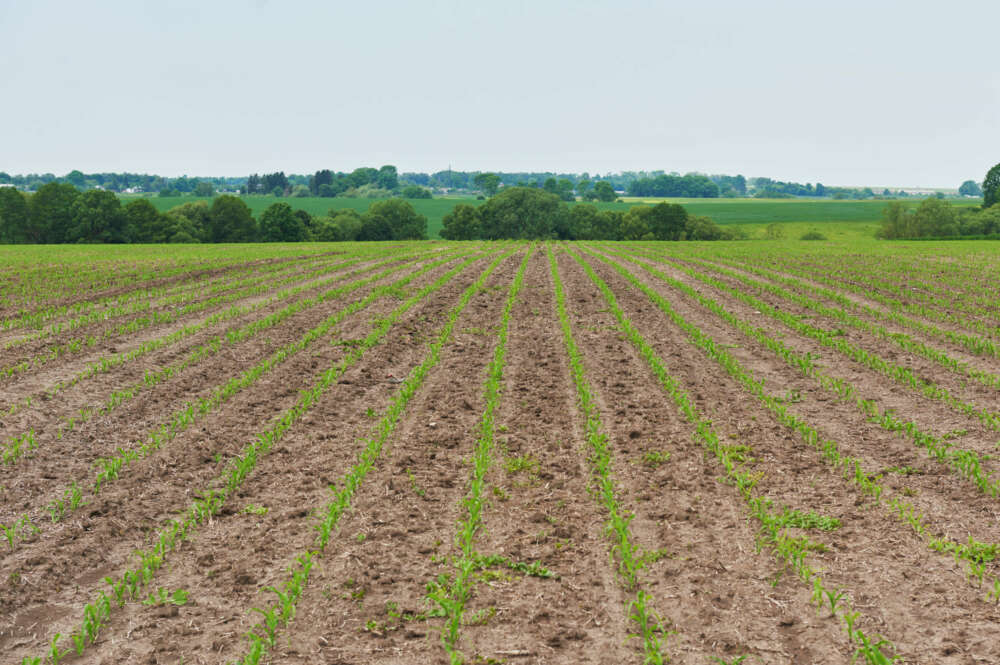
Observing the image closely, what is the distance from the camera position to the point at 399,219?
10031cm

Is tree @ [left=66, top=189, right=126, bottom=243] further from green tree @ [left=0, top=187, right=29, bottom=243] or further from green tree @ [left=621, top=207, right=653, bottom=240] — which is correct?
green tree @ [left=621, top=207, right=653, bottom=240]

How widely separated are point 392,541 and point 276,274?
26341 mm

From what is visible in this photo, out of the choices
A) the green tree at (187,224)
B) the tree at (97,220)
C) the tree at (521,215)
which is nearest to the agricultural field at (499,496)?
the green tree at (187,224)

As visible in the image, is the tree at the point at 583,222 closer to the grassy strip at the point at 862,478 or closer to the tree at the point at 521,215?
the tree at the point at 521,215

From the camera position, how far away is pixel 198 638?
5.00 m

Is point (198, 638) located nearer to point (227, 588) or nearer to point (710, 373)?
point (227, 588)

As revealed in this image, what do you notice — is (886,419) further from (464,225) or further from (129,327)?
(464,225)

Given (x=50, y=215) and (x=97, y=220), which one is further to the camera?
(x=50, y=215)

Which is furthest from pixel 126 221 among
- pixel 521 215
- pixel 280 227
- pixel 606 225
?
pixel 606 225

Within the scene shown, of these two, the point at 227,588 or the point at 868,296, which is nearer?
the point at 227,588

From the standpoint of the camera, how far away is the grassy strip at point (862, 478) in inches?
235

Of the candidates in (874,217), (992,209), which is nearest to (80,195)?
(992,209)

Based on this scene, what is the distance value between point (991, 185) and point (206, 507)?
137328 millimetres

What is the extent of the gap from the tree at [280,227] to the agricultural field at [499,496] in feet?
240
